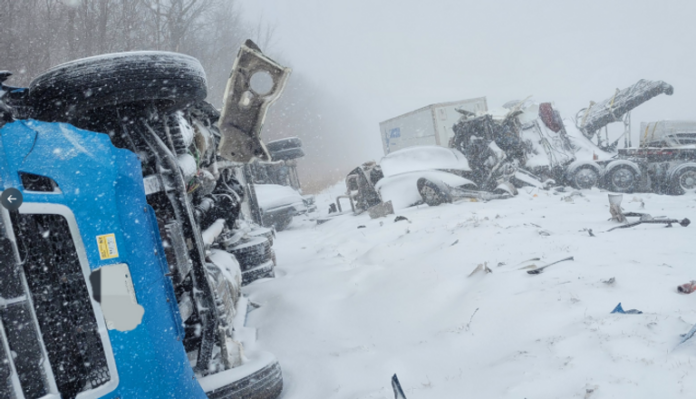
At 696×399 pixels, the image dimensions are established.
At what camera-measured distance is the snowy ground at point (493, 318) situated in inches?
66.3

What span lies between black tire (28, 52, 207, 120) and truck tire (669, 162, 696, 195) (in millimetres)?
10282

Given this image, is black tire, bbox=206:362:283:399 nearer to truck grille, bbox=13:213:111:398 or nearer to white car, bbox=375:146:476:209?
truck grille, bbox=13:213:111:398

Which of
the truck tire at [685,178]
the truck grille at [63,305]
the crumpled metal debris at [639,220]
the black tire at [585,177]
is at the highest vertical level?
the truck grille at [63,305]

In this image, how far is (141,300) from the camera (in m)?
1.34

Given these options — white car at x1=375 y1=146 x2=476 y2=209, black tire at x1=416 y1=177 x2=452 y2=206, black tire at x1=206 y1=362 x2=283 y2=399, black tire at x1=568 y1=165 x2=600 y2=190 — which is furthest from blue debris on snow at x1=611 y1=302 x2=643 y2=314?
black tire at x1=568 y1=165 x2=600 y2=190

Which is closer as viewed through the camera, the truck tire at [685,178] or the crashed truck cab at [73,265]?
the crashed truck cab at [73,265]

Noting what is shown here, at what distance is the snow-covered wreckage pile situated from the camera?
8336 millimetres

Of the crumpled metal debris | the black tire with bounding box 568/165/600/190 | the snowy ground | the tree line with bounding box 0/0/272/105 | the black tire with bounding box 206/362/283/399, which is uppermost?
the tree line with bounding box 0/0/272/105

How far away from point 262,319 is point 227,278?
50cm

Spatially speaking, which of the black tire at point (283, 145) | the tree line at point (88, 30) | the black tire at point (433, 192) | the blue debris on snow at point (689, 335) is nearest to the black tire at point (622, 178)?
the black tire at point (433, 192)

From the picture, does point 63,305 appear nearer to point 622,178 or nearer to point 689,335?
point 689,335

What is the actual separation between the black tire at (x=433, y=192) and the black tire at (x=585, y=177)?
370 cm

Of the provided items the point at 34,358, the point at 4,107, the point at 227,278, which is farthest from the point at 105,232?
the point at 227,278

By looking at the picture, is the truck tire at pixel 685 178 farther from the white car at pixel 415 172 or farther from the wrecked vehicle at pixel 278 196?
the wrecked vehicle at pixel 278 196
